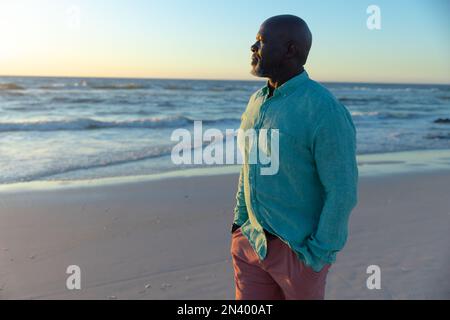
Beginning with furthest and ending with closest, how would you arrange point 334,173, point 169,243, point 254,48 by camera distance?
point 169,243, point 254,48, point 334,173

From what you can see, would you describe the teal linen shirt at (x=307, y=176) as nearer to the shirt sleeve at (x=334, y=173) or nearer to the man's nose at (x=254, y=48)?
the shirt sleeve at (x=334, y=173)

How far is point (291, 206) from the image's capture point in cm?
194

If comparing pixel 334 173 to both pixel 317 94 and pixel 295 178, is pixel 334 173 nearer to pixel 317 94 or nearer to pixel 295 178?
pixel 295 178

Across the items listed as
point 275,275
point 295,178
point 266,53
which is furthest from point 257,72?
point 275,275

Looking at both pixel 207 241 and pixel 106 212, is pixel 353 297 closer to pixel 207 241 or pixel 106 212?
pixel 207 241

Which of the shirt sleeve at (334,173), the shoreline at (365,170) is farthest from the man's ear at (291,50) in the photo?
the shoreline at (365,170)

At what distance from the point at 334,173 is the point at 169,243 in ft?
11.0

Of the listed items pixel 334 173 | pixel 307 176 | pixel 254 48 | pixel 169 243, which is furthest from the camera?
pixel 169 243

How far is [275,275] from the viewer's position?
2.00 m

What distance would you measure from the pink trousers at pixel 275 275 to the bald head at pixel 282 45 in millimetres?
692

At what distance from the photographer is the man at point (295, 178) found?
178 cm
